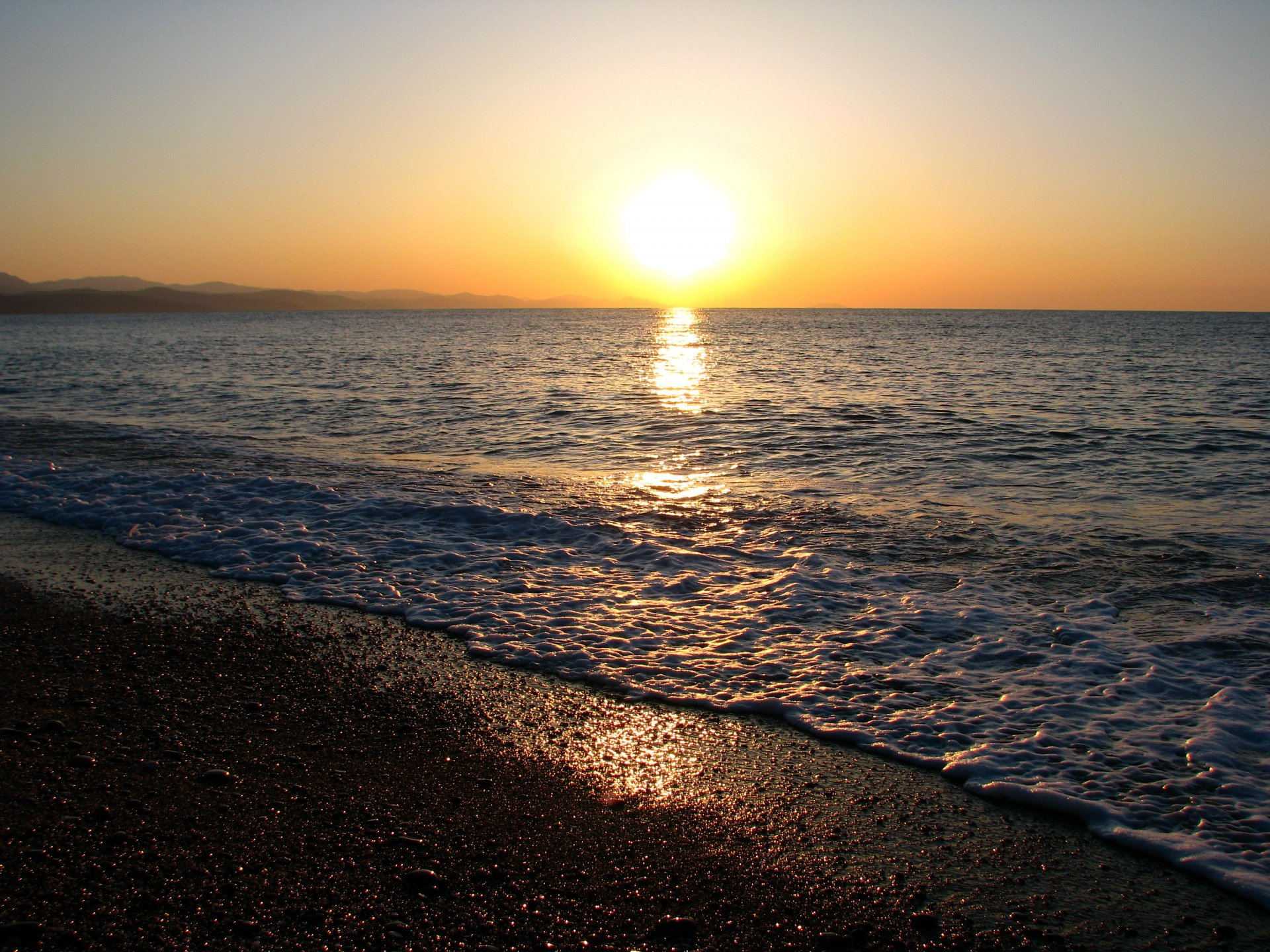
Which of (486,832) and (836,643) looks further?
(836,643)

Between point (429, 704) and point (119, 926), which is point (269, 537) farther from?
point (119, 926)

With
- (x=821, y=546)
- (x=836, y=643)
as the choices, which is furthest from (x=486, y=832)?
(x=821, y=546)

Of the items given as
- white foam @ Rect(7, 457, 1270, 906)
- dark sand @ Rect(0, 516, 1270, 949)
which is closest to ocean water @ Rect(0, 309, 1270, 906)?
white foam @ Rect(7, 457, 1270, 906)

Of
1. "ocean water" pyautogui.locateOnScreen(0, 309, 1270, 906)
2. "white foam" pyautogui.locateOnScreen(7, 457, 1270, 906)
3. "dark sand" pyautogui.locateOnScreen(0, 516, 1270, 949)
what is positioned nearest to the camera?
"dark sand" pyautogui.locateOnScreen(0, 516, 1270, 949)

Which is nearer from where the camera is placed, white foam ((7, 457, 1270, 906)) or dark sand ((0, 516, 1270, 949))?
dark sand ((0, 516, 1270, 949))

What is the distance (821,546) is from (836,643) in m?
2.93

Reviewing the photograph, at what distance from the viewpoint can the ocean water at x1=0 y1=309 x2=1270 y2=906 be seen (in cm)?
518

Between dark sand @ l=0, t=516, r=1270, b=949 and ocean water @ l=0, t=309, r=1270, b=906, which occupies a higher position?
ocean water @ l=0, t=309, r=1270, b=906

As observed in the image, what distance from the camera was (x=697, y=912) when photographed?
336 cm

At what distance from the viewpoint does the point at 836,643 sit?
6.57m

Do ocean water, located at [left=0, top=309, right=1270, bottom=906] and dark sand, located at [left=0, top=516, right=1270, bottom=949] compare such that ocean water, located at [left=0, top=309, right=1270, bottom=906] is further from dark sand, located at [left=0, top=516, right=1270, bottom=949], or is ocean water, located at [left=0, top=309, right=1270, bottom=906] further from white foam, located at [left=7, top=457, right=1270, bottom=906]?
dark sand, located at [left=0, top=516, right=1270, bottom=949]

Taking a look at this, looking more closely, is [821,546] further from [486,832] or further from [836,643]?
[486,832]

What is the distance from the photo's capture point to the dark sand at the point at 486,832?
128 inches

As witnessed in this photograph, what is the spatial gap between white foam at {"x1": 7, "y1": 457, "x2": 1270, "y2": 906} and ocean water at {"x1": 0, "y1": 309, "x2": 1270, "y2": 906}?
0.03 metres
